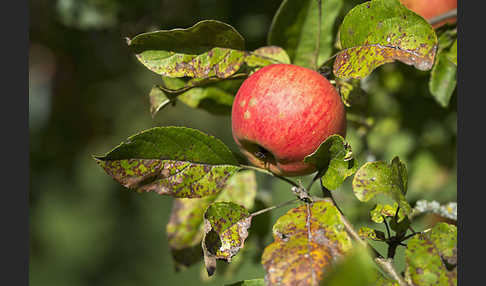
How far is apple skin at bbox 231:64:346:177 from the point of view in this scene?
3.10 feet

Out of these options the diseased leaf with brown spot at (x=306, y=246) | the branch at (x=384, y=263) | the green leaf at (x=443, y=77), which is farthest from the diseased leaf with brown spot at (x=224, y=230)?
the green leaf at (x=443, y=77)

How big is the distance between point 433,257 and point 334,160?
249 mm

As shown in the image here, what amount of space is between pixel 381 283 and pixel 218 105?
0.62m

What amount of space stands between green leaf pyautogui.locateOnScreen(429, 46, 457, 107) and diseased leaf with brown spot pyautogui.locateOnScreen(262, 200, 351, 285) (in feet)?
2.00

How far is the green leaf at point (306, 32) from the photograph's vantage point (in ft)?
3.87

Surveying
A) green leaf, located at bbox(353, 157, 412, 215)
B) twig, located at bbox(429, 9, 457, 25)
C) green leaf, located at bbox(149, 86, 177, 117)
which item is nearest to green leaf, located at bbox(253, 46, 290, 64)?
green leaf, located at bbox(149, 86, 177, 117)

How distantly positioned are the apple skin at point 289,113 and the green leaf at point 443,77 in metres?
0.44

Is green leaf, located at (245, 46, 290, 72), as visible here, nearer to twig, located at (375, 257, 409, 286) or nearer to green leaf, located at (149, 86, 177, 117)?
green leaf, located at (149, 86, 177, 117)

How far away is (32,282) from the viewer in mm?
3096

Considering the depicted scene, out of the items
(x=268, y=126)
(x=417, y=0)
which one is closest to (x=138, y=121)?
(x=417, y=0)

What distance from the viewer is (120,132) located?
291cm

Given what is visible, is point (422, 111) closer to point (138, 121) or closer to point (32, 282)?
point (138, 121)

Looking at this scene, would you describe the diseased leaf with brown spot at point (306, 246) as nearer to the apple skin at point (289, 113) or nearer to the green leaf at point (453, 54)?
the apple skin at point (289, 113)

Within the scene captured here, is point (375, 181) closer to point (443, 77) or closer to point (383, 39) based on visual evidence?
point (383, 39)
